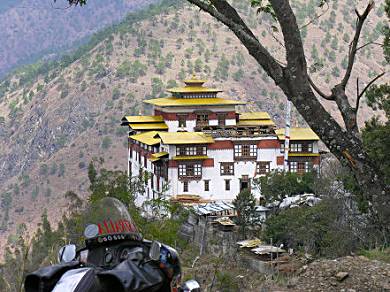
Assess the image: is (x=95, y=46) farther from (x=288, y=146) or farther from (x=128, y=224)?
(x=128, y=224)

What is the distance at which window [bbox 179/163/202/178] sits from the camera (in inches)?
Result: 1875

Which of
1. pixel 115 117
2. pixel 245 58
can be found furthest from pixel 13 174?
pixel 245 58

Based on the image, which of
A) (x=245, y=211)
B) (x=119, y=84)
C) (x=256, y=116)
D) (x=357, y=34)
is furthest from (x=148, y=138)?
(x=119, y=84)

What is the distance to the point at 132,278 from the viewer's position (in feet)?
11.2

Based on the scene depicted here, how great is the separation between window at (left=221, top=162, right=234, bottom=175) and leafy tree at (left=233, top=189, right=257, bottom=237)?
1001cm

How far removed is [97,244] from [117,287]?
1.92ft

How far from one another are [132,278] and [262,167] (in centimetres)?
4580

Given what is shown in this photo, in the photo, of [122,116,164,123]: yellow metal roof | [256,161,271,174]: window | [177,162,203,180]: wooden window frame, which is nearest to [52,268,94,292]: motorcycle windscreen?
[177,162,203,180]: wooden window frame

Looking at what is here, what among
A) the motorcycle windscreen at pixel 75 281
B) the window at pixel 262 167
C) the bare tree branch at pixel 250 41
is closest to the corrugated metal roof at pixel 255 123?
the window at pixel 262 167

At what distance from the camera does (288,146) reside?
157 ft

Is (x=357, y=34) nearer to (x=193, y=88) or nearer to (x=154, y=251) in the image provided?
(x=154, y=251)

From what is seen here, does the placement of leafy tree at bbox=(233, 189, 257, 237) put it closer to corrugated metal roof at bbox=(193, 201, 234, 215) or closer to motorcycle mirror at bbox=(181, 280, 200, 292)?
corrugated metal roof at bbox=(193, 201, 234, 215)

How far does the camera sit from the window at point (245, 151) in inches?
1912

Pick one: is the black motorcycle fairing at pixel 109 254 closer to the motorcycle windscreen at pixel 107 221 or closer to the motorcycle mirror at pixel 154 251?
the motorcycle windscreen at pixel 107 221
